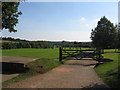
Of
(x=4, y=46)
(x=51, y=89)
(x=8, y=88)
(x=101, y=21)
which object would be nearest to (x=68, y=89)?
(x=51, y=89)

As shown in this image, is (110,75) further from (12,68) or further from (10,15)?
(10,15)

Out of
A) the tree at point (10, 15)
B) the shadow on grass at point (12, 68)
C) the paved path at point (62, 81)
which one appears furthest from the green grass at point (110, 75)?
the tree at point (10, 15)

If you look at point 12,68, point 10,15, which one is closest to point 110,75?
point 12,68

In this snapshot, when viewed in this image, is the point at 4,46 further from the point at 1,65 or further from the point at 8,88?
the point at 8,88

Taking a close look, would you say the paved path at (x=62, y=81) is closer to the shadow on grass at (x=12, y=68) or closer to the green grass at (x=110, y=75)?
the green grass at (x=110, y=75)

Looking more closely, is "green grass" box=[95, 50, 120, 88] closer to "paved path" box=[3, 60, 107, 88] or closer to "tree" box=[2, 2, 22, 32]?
"paved path" box=[3, 60, 107, 88]

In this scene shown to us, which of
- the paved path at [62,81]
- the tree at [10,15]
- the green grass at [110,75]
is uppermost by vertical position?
the tree at [10,15]

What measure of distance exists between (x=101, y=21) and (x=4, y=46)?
37.1m

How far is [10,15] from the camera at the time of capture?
1008 centimetres

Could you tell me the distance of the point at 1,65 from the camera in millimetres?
10312

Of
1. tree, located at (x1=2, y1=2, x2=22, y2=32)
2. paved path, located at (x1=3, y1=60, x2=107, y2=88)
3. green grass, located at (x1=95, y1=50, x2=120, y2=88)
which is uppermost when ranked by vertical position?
tree, located at (x1=2, y1=2, x2=22, y2=32)

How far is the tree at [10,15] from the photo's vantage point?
9316mm

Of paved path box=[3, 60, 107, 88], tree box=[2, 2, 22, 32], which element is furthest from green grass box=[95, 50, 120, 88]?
tree box=[2, 2, 22, 32]

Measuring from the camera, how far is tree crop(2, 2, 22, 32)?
30.6ft
